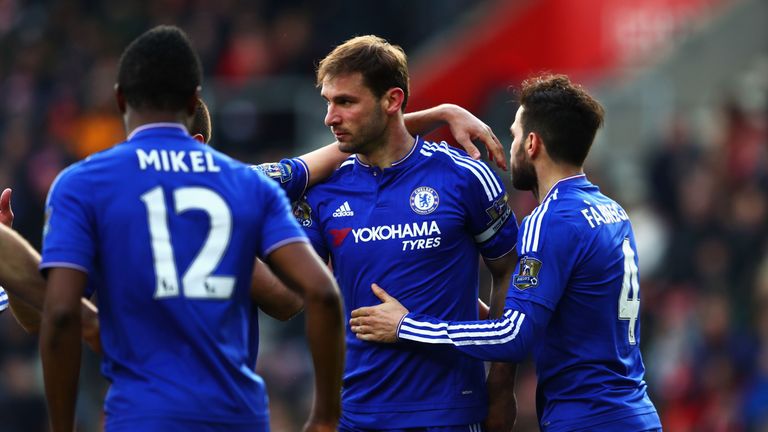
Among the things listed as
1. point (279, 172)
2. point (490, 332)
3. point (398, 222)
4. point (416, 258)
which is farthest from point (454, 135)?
point (490, 332)

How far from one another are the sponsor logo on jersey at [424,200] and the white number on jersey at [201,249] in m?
1.62

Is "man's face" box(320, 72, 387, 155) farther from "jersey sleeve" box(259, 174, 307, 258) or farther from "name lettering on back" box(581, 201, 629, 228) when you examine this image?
"jersey sleeve" box(259, 174, 307, 258)

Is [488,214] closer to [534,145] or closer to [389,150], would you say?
[534,145]

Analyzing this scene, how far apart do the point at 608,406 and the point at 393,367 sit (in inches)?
38.4

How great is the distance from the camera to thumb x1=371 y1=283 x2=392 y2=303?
250 inches

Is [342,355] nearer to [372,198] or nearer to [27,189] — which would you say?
[372,198]

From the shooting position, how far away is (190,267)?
491cm

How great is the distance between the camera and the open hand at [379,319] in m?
6.27

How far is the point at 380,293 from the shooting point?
250 inches

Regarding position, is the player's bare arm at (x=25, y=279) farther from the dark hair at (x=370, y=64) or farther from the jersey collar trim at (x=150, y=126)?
the dark hair at (x=370, y=64)

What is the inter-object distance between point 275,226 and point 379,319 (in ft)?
4.46

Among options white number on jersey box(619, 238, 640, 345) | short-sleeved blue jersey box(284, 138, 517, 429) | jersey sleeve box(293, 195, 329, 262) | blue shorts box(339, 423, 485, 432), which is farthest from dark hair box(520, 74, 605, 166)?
blue shorts box(339, 423, 485, 432)

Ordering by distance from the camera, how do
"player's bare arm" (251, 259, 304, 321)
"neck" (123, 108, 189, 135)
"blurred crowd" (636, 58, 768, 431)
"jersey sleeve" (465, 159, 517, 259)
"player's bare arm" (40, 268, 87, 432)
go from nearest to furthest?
"player's bare arm" (40, 268, 87, 432), "neck" (123, 108, 189, 135), "player's bare arm" (251, 259, 304, 321), "jersey sleeve" (465, 159, 517, 259), "blurred crowd" (636, 58, 768, 431)

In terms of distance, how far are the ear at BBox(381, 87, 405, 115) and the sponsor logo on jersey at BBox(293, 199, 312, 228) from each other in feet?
2.00
